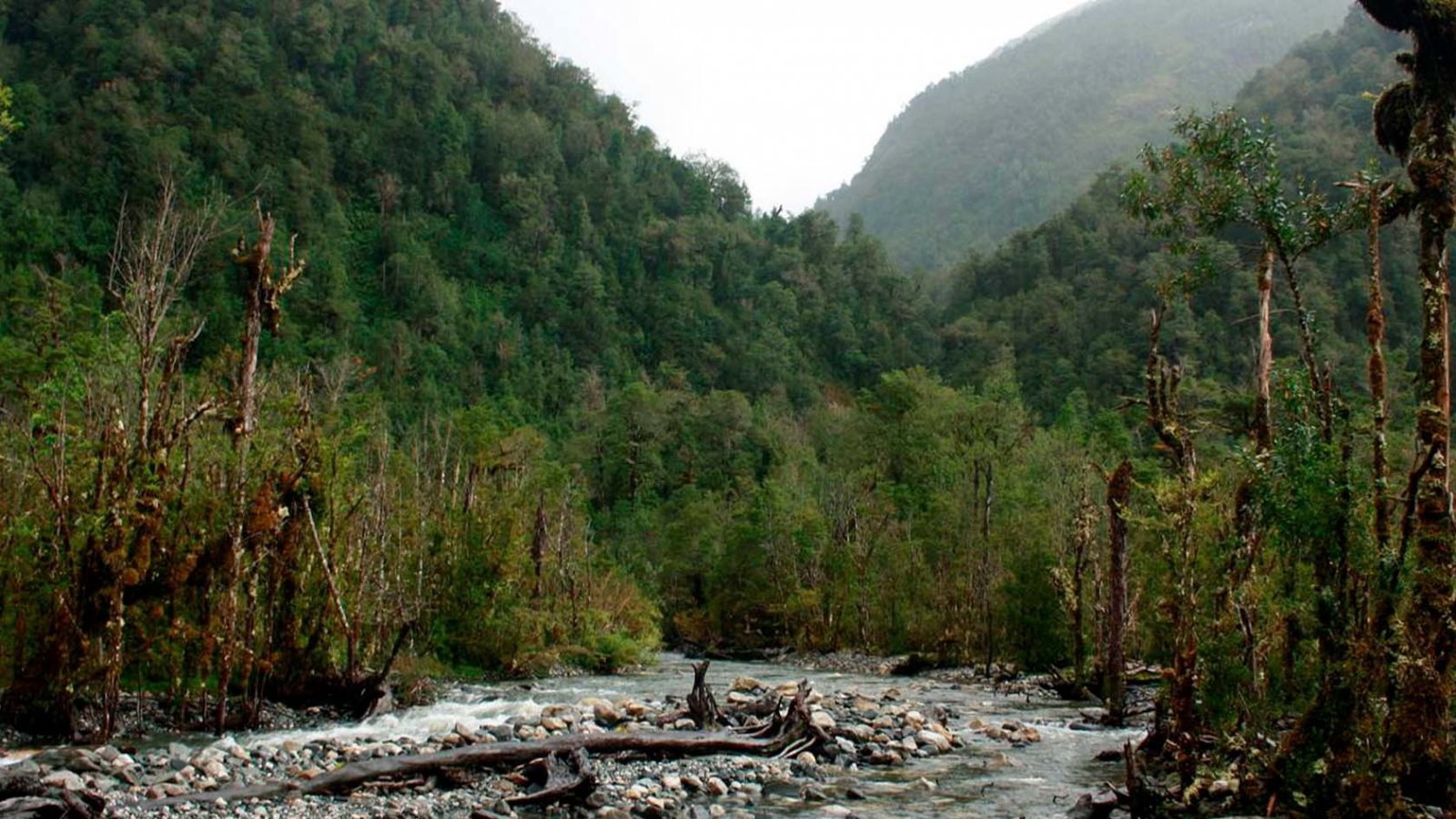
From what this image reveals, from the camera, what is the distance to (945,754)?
1745 cm

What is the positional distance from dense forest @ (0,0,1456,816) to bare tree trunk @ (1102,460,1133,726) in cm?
13

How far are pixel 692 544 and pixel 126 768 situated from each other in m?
44.0

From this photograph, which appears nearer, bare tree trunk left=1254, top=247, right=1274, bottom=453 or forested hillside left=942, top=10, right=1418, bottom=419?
bare tree trunk left=1254, top=247, right=1274, bottom=453

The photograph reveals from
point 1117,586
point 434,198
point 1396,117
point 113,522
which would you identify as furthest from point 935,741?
point 434,198

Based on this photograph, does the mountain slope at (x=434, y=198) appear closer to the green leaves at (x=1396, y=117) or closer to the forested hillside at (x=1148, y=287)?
the forested hillside at (x=1148, y=287)

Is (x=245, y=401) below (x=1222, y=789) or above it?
above

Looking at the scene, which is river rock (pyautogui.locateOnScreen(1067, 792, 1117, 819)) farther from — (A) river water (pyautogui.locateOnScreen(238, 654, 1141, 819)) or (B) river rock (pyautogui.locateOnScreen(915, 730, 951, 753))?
(B) river rock (pyautogui.locateOnScreen(915, 730, 951, 753))

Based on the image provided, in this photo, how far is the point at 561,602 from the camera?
119ft

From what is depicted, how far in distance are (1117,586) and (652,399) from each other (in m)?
60.3

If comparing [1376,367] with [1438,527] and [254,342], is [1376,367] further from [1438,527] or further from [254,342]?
[254,342]

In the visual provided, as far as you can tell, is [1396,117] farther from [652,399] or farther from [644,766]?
[652,399]

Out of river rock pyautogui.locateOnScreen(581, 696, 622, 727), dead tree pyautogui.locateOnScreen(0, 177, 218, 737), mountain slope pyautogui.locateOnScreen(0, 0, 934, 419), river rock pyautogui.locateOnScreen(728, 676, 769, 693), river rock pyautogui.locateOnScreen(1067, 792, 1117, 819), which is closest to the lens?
river rock pyautogui.locateOnScreen(1067, 792, 1117, 819)

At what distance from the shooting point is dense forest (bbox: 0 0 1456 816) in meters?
11.7

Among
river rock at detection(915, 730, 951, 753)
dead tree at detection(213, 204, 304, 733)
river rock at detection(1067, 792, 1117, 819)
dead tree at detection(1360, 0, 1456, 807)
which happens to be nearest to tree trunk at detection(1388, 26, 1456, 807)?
dead tree at detection(1360, 0, 1456, 807)
